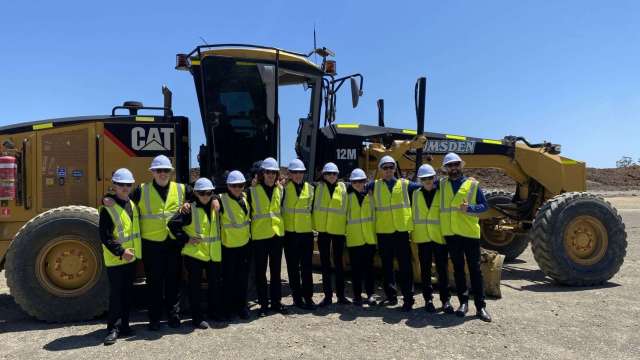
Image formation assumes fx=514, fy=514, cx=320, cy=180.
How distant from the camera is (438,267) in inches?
233

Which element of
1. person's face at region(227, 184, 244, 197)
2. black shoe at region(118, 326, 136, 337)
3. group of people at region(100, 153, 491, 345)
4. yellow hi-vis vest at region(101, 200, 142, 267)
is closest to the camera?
yellow hi-vis vest at region(101, 200, 142, 267)

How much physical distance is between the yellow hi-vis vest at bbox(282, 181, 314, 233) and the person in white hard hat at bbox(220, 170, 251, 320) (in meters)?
0.47

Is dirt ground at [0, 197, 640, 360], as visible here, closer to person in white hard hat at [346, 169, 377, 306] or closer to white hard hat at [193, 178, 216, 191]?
person in white hard hat at [346, 169, 377, 306]

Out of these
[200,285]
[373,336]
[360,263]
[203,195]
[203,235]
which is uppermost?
[203,195]

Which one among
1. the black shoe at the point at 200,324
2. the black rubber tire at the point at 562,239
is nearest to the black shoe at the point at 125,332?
the black shoe at the point at 200,324

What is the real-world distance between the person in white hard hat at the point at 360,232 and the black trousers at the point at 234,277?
125 cm

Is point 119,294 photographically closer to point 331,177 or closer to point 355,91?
point 331,177

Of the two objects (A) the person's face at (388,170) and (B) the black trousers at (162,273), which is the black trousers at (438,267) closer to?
(A) the person's face at (388,170)

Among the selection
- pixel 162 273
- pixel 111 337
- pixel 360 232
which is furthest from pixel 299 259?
pixel 111 337

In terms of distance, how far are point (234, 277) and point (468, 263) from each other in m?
2.60

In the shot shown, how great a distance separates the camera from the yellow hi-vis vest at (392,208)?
5922 mm

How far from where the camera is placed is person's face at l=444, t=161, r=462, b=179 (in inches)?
228

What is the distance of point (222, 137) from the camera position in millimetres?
6527

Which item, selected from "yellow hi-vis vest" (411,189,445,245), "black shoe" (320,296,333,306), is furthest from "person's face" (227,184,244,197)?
"yellow hi-vis vest" (411,189,445,245)
